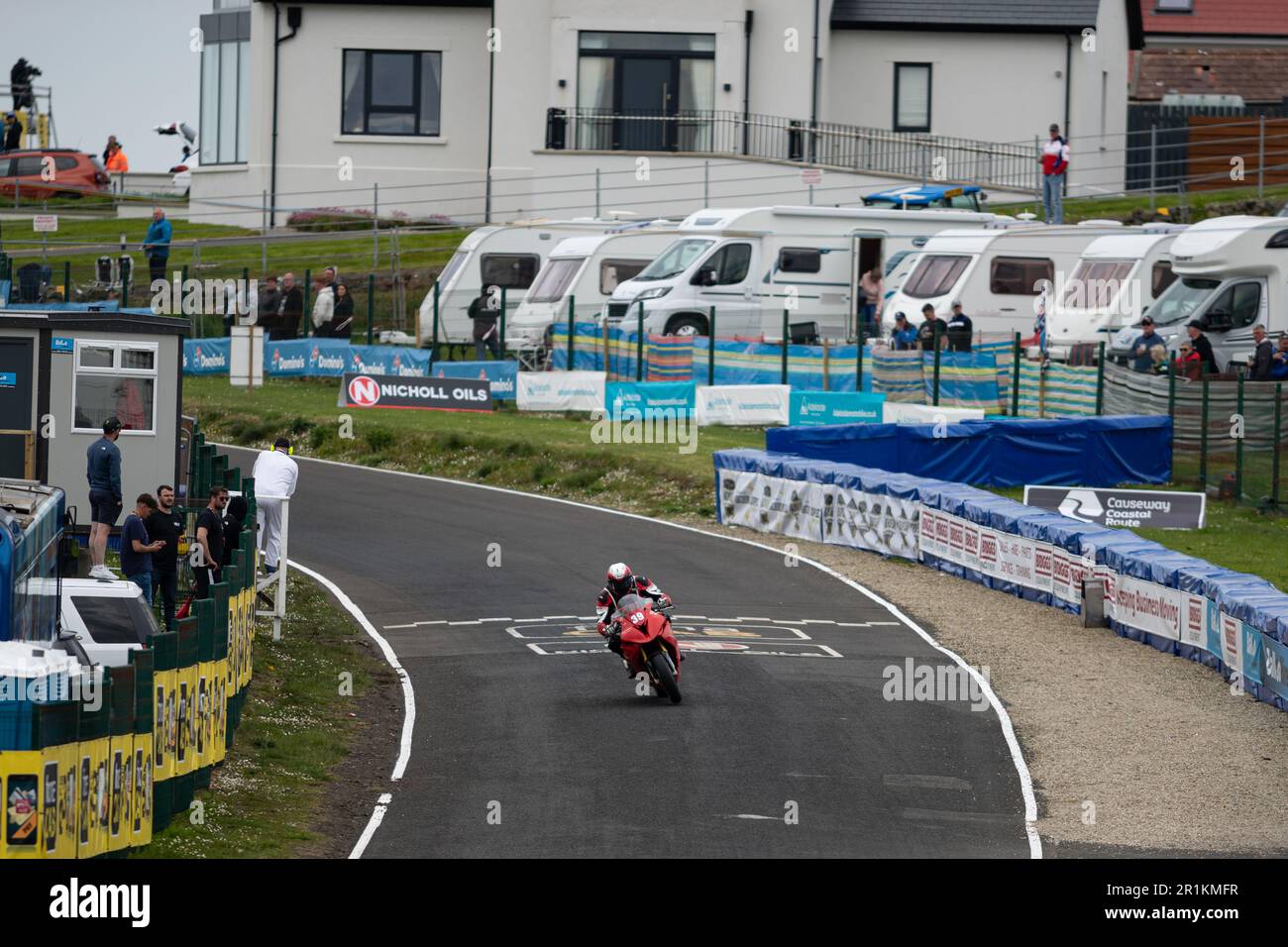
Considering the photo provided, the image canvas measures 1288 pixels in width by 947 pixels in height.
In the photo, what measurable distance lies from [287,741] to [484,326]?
23.9 m

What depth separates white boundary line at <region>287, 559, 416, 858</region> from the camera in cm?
1556

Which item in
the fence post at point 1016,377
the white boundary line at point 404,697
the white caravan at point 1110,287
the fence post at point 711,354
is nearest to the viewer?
the white boundary line at point 404,697

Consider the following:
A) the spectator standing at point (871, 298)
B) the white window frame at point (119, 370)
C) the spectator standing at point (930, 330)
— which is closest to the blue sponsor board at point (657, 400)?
the spectator standing at point (930, 330)

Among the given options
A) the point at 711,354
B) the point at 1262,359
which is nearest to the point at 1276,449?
the point at 1262,359

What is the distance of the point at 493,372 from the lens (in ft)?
130

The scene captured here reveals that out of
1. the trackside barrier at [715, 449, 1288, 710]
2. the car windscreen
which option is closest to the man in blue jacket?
the car windscreen

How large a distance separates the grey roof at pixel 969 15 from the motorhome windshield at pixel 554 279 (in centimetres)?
1592

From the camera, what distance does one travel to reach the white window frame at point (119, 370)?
26250mm

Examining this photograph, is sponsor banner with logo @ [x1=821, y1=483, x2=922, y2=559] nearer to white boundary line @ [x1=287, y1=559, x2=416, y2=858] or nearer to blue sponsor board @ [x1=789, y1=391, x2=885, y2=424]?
blue sponsor board @ [x1=789, y1=391, x2=885, y2=424]

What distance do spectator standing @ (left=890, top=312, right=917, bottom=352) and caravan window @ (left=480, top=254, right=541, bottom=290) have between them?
9.06 meters

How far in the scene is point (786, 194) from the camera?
51.4 meters

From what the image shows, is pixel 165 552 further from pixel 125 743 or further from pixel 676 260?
pixel 676 260

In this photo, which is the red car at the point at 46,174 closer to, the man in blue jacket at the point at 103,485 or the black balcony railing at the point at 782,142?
the black balcony railing at the point at 782,142
